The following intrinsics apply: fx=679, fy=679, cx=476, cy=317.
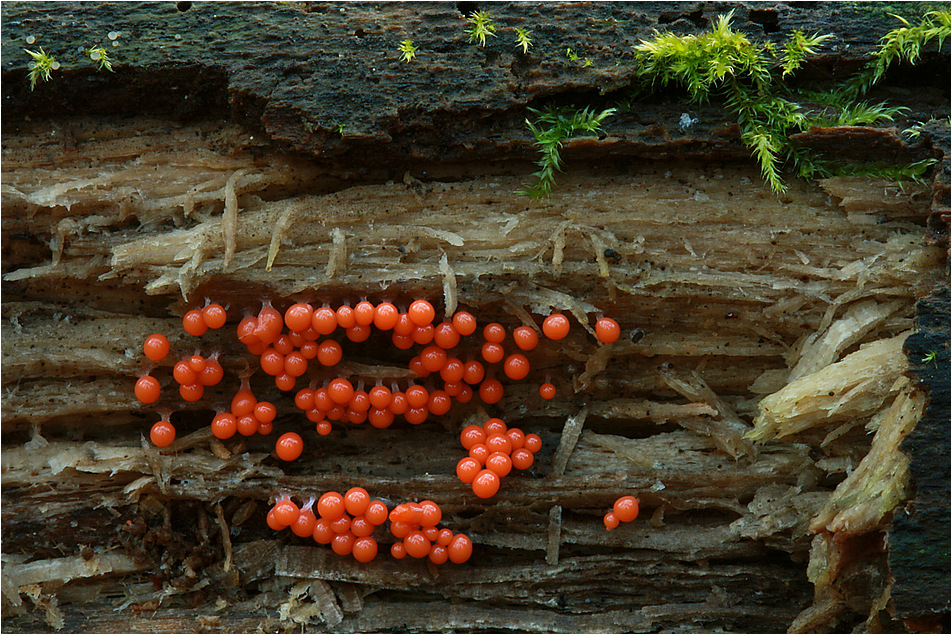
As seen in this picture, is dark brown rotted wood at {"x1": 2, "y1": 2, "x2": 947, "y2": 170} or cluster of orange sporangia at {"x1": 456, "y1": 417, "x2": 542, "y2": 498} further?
cluster of orange sporangia at {"x1": 456, "y1": 417, "x2": 542, "y2": 498}

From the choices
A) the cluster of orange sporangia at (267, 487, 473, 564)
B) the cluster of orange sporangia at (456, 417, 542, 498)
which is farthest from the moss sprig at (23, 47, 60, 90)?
the cluster of orange sporangia at (456, 417, 542, 498)

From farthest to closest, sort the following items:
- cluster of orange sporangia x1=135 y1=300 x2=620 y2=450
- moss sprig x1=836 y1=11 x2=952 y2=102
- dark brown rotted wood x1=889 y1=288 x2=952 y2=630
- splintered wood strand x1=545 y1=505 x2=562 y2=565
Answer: splintered wood strand x1=545 y1=505 x2=562 y2=565
cluster of orange sporangia x1=135 y1=300 x2=620 y2=450
moss sprig x1=836 y1=11 x2=952 y2=102
dark brown rotted wood x1=889 y1=288 x2=952 y2=630

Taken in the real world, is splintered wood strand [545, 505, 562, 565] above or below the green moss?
below

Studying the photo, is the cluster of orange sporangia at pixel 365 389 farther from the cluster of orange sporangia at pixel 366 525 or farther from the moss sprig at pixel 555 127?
the moss sprig at pixel 555 127

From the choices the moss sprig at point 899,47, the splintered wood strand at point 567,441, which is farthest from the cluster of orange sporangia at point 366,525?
the moss sprig at point 899,47

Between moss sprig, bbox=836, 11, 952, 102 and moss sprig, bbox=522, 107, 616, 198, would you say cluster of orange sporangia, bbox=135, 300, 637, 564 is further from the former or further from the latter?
moss sprig, bbox=836, 11, 952, 102

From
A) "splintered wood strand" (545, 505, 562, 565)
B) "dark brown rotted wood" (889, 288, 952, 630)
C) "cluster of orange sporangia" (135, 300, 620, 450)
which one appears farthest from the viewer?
"splintered wood strand" (545, 505, 562, 565)

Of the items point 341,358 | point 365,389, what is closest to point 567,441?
point 365,389

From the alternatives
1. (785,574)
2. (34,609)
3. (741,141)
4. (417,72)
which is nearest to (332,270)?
(417,72)

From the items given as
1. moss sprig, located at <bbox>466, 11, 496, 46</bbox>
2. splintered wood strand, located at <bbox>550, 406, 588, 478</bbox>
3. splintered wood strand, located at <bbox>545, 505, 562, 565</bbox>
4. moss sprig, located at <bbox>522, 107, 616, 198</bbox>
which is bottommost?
splintered wood strand, located at <bbox>545, 505, 562, 565</bbox>
